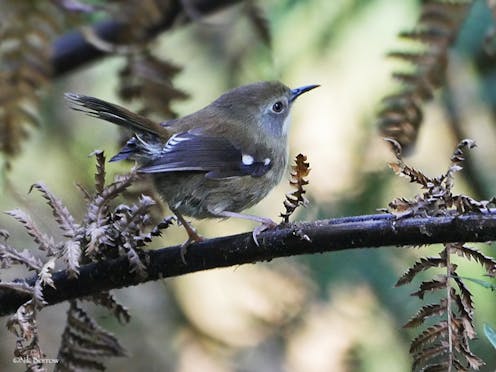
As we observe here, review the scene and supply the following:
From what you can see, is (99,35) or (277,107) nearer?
(99,35)

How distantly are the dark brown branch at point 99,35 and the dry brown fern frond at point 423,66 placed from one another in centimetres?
93

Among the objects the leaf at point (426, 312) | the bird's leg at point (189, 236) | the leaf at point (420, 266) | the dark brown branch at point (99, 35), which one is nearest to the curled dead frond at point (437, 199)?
the leaf at point (420, 266)

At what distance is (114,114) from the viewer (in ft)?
9.92

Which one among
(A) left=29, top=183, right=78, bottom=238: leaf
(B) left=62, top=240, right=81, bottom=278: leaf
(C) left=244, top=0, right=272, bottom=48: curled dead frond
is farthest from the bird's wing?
(B) left=62, top=240, right=81, bottom=278: leaf

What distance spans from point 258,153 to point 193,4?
2.48 feet

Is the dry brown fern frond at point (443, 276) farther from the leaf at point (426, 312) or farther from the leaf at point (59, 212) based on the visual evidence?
the leaf at point (59, 212)

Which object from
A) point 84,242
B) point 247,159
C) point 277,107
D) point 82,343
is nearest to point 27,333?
point 84,242

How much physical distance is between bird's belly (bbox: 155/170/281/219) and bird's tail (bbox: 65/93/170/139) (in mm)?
207

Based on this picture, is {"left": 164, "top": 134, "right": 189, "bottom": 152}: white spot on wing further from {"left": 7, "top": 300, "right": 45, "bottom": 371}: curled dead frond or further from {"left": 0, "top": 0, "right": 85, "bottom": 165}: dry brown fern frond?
{"left": 7, "top": 300, "right": 45, "bottom": 371}: curled dead frond

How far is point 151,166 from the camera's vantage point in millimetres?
3250

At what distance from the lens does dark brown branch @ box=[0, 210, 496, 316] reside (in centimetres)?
170

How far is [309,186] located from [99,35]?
124 centimetres

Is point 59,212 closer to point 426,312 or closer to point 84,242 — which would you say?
point 84,242

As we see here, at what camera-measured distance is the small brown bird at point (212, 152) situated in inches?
129
